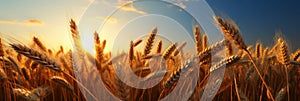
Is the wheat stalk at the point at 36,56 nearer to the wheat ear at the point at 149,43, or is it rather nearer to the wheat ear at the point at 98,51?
the wheat ear at the point at 98,51

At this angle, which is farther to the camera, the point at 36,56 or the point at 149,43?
the point at 149,43

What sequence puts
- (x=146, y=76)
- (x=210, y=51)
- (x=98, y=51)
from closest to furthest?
(x=210, y=51) → (x=98, y=51) → (x=146, y=76)

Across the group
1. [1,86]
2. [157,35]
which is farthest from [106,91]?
[157,35]

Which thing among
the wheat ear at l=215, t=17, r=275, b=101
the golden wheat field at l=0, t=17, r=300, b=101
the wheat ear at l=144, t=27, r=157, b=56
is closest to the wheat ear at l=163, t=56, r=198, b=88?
the golden wheat field at l=0, t=17, r=300, b=101

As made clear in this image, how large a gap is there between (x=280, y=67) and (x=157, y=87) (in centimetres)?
125

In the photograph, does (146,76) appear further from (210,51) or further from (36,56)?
(36,56)

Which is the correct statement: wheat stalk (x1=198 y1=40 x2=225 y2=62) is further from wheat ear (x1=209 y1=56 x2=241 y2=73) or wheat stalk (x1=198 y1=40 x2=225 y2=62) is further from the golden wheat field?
wheat ear (x1=209 y1=56 x2=241 y2=73)

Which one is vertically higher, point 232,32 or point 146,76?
point 232,32

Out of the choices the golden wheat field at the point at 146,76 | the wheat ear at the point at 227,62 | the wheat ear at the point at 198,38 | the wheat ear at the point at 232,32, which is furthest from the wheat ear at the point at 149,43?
the wheat ear at the point at 227,62

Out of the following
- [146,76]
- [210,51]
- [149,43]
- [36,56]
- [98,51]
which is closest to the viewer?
[36,56]

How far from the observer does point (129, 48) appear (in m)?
2.59

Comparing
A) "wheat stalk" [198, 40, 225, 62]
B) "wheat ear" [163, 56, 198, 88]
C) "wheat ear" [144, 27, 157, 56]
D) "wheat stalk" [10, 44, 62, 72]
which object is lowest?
"wheat ear" [163, 56, 198, 88]

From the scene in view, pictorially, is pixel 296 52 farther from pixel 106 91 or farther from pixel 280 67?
pixel 106 91

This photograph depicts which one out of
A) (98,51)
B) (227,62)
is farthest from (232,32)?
(98,51)
